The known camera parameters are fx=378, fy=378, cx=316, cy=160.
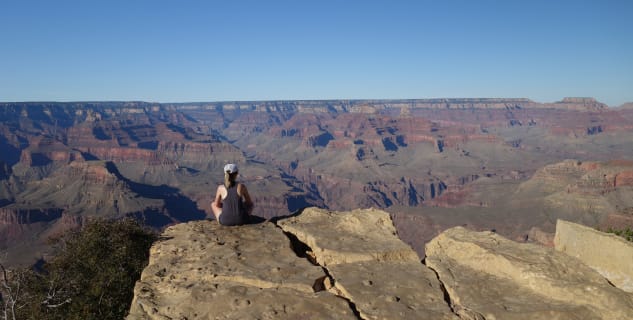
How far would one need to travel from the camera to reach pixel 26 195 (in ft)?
390

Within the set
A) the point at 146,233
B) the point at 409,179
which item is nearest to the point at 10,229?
the point at 146,233

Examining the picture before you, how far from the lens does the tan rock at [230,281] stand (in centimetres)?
598

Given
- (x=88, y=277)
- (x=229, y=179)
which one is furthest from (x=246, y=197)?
(x=88, y=277)

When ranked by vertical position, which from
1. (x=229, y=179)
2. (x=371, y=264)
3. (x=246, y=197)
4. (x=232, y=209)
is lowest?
(x=371, y=264)

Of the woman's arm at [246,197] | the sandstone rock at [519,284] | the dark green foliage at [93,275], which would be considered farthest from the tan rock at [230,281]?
the dark green foliage at [93,275]

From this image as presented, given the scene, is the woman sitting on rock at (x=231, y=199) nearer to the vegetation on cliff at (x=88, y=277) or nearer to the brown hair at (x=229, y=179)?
the brown hair at (x=229, y=179)

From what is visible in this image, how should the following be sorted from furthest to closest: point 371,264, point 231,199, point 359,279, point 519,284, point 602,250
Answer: point 231,199 < point 602,250 < point 371,264 < point 519,284 < point 359,279

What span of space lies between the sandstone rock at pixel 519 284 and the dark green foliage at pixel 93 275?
927 cm

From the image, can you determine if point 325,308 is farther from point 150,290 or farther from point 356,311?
point 150,290

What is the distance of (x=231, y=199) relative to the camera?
397 inches

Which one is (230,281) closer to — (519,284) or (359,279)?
(359,279)

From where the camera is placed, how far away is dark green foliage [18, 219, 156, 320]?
11.0 meters

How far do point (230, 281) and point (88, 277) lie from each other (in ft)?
26.9

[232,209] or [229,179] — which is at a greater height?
[229,179]
